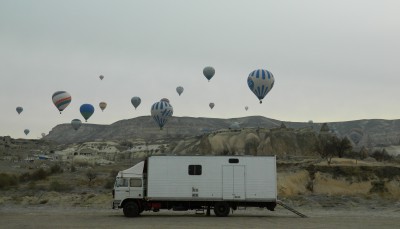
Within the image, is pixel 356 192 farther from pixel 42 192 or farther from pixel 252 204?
pixel 42 192

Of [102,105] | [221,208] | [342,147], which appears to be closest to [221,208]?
[221,208]

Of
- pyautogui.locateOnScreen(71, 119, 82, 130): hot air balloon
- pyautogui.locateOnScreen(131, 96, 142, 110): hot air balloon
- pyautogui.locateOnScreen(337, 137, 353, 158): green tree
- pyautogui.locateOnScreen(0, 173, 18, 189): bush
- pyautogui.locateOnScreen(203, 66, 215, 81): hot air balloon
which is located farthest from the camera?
pyautogui.locateOnScreen(71, 119, 82, 130): hot air balloon

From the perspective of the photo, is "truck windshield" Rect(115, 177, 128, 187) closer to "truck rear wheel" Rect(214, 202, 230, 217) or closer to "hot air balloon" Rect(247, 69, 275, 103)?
"truck rear wheel" Rect(214, 202, 230, 217)

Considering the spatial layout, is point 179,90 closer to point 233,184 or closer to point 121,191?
point 121,191

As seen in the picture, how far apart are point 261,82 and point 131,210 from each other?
126ft

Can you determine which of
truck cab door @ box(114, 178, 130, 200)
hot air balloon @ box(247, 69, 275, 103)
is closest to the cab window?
truck cab door @ box(114, 178, 130, 200)

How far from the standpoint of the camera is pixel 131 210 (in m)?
26.3

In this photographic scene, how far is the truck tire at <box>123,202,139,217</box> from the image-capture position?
2631 centimetres

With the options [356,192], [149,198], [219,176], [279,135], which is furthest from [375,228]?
[279,135]

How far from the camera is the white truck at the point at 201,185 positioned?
26.2 metres

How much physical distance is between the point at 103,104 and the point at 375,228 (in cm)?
10473

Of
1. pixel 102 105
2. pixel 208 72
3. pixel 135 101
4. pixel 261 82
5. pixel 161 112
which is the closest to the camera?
pixel 261 82

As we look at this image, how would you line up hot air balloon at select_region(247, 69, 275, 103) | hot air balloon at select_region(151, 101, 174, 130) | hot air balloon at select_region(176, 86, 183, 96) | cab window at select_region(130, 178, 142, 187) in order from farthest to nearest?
1. hot air balloon at select_region(176, 86, 183, 96)
2. hot air balloon at select_region(151, 101, 174, 130)
3. hot air balloon at select_region(247, 69, 275, 103)
4. cab window at select_region(130, 178, 142, 187)

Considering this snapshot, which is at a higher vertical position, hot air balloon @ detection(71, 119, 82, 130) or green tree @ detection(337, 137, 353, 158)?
hot air balloon @ detection(71, 119, 82, 130)
